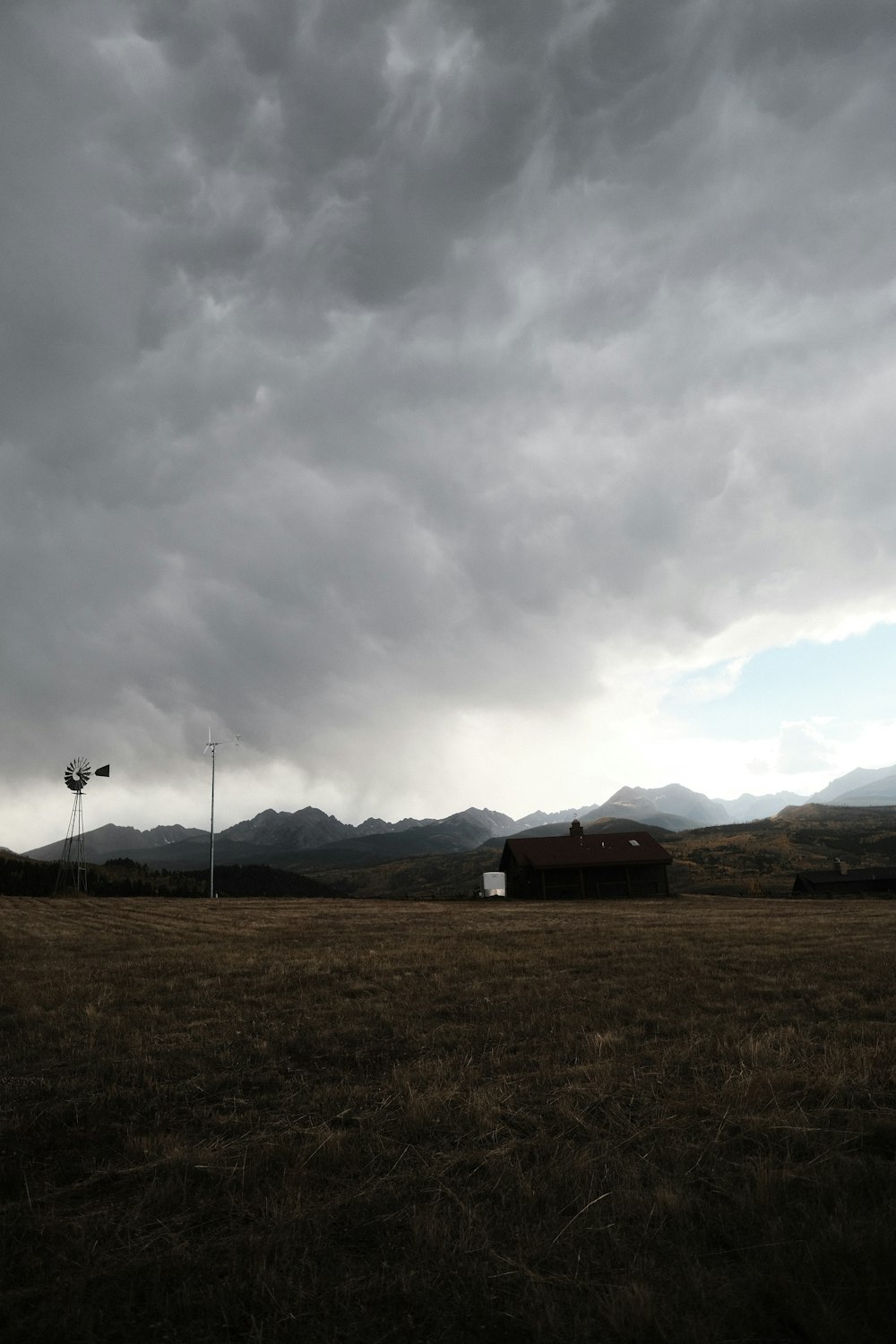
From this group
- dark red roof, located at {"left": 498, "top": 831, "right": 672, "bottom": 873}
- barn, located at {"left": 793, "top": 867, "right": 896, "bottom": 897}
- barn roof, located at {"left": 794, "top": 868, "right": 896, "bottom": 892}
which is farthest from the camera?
barn roof, located at {"left": 794, "top": 868, "right": 896, "bottom": 892}

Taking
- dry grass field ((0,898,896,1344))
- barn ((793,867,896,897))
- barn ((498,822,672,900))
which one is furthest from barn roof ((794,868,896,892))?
dry grass field ((0,898,896,1344))

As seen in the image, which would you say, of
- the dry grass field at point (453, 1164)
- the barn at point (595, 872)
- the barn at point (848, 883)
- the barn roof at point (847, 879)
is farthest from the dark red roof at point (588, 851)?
the dry grass field at point (453, 1164)

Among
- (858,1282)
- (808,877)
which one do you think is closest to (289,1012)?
(858,1282)

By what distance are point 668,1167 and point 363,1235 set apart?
2.52 meters

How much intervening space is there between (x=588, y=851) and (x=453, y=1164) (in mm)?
63458

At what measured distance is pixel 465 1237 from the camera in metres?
4.23

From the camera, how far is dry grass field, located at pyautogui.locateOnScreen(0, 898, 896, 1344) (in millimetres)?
3602

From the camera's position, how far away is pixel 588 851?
6562 cm

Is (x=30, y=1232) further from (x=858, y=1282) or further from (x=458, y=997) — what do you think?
(x=458, y=997)

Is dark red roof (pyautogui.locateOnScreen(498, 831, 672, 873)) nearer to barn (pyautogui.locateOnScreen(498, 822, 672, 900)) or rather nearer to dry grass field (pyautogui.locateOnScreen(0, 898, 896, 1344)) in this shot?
barn (pyautogui.locateOnScreen(498, 822, 672, 900))

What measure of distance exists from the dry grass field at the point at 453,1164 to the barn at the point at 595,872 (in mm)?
53179

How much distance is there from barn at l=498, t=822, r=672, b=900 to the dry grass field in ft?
174

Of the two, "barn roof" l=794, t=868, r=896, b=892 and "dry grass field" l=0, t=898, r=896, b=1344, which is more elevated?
"dry grass field" l=0, t=898, r=896, b=1344

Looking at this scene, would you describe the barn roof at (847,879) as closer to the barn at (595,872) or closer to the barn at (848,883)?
the barn at (848,883)
